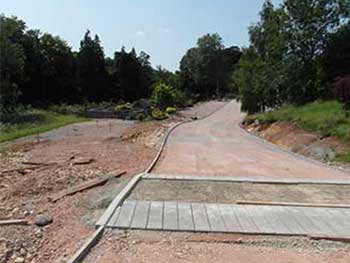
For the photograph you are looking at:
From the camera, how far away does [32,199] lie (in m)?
9.37

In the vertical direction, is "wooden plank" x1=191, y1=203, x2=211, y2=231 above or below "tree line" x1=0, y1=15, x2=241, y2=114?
below

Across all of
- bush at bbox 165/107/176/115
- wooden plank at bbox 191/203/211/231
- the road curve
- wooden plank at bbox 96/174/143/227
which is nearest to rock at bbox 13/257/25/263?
wooden plank at bbox 96/174/143/227

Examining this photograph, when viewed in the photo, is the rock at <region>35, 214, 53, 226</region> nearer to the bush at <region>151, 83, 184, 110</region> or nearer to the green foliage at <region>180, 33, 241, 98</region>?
the bush at <region>151, 83, 184, 110</region>

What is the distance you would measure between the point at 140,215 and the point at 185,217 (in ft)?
2.31

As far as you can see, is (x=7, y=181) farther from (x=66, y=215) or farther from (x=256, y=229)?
(x=256, y=229)

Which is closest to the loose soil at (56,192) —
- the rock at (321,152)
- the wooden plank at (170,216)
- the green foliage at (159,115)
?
the wooden plank at (170,216)

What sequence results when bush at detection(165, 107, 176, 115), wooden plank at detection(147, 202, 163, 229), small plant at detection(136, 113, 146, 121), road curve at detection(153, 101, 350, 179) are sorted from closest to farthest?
wooden plank at detection(147, 202, 163, 229) < road curve at detection(153, 101, 350, 179) < small plant at detection(136, 113, 146, 121) < bush at detection(165, 107, 176, 115)

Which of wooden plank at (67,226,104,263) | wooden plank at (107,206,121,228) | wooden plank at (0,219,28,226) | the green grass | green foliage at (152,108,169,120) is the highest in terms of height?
wooden plank at (107,206,121,228)

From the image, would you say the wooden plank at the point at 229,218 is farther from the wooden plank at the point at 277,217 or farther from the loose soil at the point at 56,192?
the loose soil at the point at 56,192

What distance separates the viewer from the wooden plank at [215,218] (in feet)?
21.5

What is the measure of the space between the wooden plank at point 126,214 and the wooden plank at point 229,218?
1447 millimetres

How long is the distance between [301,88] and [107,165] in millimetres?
21602

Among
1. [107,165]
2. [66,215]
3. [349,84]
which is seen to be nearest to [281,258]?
[66,215]

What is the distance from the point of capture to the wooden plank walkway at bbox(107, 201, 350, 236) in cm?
655
